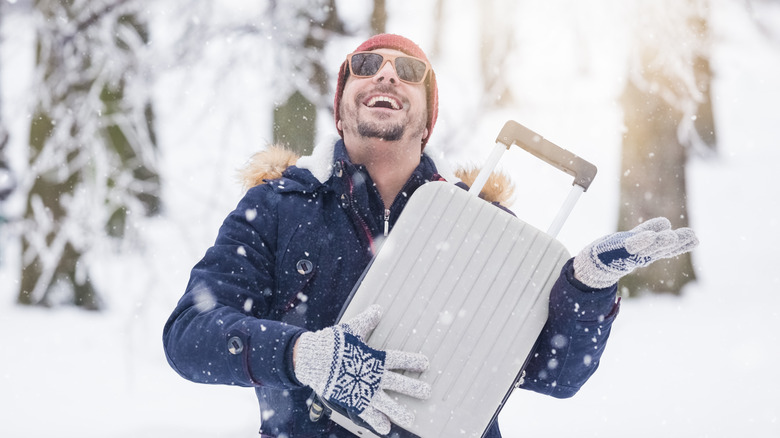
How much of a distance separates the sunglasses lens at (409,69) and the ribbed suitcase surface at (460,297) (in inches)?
23.9

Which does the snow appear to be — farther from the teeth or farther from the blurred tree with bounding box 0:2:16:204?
the teeth

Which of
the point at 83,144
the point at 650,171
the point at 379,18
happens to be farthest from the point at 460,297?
the point at 83,144

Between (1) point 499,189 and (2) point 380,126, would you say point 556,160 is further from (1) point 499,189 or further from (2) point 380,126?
(2) point 380,126

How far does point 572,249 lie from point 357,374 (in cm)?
405

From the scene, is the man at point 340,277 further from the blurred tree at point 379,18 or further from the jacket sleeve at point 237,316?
the blurred tree at point 379,18

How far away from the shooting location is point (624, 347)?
4.11m

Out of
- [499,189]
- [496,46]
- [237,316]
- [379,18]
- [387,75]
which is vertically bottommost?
[237,316]

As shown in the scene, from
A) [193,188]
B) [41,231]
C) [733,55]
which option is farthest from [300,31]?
[733,55]

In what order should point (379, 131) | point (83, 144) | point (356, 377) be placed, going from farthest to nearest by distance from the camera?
point (83, 144) < point (379, 131) < point (356, 377)

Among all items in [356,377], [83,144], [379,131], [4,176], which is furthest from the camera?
[4,176]

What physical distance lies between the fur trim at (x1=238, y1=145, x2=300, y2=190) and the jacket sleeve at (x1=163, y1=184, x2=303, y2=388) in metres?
0.14

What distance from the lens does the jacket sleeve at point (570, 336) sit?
125cm

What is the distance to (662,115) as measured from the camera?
14.7ft

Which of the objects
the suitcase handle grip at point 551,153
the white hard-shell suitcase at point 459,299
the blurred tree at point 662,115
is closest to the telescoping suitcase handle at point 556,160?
the suitcase handle grip at point 551,153
